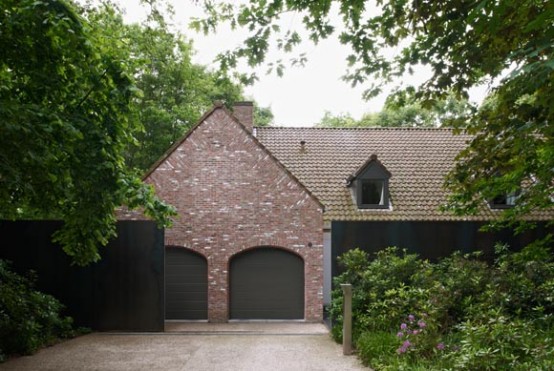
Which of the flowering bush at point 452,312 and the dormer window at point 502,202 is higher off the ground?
the dormer window at point 502,202

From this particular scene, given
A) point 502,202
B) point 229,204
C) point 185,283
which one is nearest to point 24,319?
point 185,283

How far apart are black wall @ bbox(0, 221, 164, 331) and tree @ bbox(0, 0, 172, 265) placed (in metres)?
3.77

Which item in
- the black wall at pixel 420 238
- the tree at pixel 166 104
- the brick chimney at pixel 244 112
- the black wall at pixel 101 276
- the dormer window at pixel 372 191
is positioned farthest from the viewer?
the tree at pixel 166 104

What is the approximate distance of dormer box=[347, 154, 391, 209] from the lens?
18.0 meters

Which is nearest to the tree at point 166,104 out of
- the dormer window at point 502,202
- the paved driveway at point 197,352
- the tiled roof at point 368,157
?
the tiled roof at point 368,157

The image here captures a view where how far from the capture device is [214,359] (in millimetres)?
10109

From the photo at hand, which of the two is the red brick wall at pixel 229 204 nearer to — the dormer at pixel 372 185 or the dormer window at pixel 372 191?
the dormer at pixel 372 185

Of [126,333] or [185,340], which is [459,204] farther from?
[126,333]

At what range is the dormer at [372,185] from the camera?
18.0 meters

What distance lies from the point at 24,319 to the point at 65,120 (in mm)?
4392

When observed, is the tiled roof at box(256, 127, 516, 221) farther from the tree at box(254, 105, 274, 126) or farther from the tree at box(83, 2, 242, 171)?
the tree at box(254, 105, 274, 126)

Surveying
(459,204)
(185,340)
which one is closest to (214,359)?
(185,340)

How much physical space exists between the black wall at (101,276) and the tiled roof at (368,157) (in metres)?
6.09

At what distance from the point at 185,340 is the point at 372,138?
1174 centimetres
